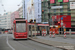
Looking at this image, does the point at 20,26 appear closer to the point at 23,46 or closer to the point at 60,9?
the point at 23,46

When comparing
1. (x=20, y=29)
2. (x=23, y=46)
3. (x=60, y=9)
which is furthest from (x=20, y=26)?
(x=60, y=9)

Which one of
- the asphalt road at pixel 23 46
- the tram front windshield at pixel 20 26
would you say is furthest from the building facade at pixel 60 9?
the asphalt road at pixel 23 46

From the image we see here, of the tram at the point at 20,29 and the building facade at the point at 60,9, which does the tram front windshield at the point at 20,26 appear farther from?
the building facade at the point at 60,9

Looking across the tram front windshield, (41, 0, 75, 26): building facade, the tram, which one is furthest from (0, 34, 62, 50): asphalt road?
(41, 0, 75, 26): building facade

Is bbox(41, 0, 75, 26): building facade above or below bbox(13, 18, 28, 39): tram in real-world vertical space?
above

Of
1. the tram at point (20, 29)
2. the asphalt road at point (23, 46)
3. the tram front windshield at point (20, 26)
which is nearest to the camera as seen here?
the asphalt road at point (23, 46)

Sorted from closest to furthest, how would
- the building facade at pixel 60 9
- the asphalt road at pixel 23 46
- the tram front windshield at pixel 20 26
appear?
the asphalt road at pixel 23 46, the tram front windshield at pixel 20 26, the building facade at pixel 60 9

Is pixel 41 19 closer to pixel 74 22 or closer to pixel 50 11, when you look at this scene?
pixel 50 11

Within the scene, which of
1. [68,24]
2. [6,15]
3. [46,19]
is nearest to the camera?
[68,24]

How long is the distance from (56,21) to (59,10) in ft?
18.0

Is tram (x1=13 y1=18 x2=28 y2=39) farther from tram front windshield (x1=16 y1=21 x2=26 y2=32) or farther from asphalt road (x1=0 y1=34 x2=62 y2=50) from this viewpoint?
asphalt road (x1=0 y1=34 x2=62 y2=50)

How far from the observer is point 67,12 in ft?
202

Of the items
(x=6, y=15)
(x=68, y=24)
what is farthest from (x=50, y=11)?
(x=6, y=15)

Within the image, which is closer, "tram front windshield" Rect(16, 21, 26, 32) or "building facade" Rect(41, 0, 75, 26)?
"tram front windshield" Rect(16, 21, 26, 32)
